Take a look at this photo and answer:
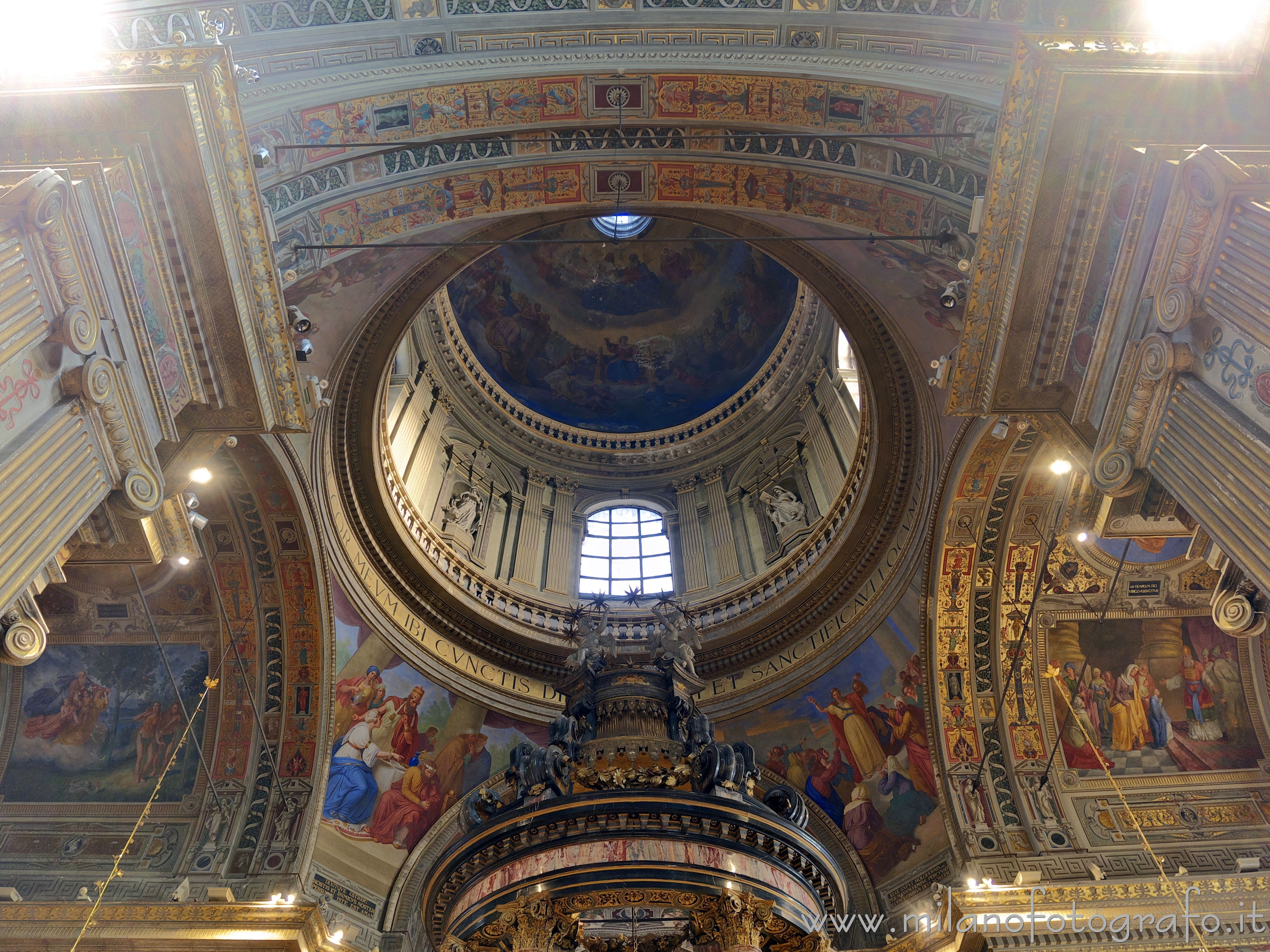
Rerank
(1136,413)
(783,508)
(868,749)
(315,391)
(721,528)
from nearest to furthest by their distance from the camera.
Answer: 1. (1136,413)
2. (315,391)
3. (868,749)
4. (783,508)
5. (721,528)

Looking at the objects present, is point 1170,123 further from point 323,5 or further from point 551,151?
point 323,5

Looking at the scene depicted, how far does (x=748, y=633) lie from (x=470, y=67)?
10.5 metres

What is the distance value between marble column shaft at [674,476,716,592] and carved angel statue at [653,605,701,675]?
395 cm

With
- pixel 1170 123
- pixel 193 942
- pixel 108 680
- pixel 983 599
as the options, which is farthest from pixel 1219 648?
pixel 108 680

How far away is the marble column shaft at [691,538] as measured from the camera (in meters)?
19.5

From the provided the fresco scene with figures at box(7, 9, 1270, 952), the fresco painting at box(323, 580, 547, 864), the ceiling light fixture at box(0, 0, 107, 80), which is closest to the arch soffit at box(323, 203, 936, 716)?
the fresco scene with figures at box(7, 9, 1270, 952)

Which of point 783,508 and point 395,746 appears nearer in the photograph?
point 395,746

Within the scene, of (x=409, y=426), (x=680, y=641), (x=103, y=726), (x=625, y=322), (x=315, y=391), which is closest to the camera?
(x=315, y=391)

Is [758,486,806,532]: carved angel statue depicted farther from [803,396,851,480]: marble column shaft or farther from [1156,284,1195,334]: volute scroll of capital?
[1156,284,1195,334]: volute scroll of capital

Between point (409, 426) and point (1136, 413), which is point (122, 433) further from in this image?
point (409, 426)

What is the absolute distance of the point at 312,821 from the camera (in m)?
12.6

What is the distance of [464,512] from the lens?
734 inches

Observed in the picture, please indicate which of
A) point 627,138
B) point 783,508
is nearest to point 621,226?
point 783,508

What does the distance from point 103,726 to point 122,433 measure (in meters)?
8.42
